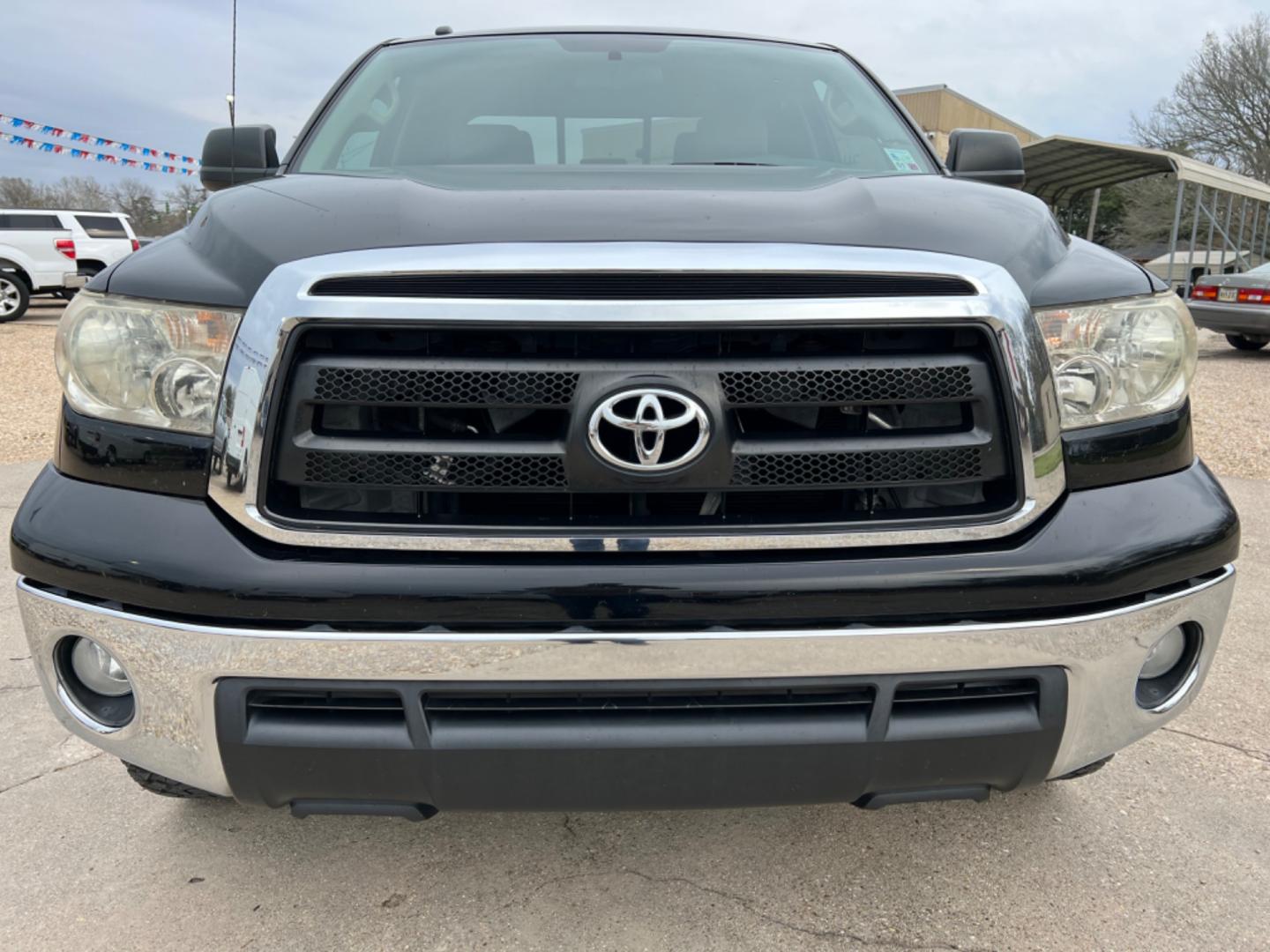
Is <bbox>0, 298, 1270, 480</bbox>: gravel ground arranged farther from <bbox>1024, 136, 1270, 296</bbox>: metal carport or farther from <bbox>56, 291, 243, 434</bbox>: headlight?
<bbox>56, 291, 243, 434</bbox>: headlight

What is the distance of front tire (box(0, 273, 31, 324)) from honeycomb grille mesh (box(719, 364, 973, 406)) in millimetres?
17782

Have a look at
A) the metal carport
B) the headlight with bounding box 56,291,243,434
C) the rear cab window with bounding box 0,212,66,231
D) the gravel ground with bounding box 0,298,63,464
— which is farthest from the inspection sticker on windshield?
the rear cab window with bounding box 0,212,66,231

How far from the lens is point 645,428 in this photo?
1493mm

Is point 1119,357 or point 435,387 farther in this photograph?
point 1119,357

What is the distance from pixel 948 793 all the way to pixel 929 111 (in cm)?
2987

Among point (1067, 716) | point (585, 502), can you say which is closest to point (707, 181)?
point (585, 502)

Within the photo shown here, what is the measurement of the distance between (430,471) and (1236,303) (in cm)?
1339

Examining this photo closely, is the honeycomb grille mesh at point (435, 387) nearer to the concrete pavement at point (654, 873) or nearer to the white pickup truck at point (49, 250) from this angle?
the concrete pavement at point (654, 873)

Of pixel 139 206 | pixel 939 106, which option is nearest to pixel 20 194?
pixel 139 206

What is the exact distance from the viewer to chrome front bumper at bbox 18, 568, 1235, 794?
1.51 metres

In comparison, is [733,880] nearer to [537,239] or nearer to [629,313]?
[629,313]

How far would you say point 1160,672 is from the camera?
1800mm

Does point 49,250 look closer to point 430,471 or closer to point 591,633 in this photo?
point 430,471

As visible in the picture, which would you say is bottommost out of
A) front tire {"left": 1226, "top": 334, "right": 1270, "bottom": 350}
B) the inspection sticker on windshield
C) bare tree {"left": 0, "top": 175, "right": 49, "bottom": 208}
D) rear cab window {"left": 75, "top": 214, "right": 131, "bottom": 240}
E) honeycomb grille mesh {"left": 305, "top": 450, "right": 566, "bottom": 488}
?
bare tree {"left": 0, "top": 175, "right": 49, "bottom": 208}
